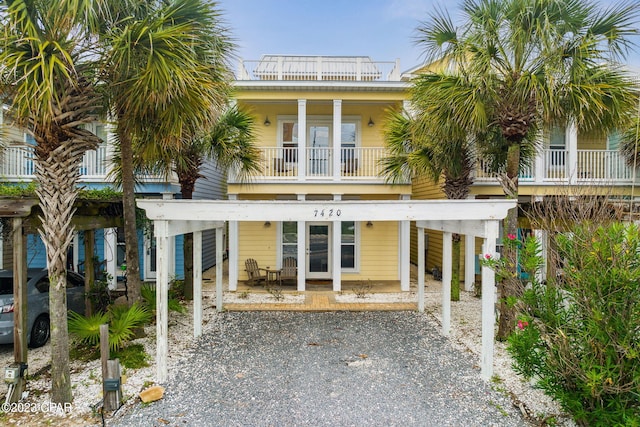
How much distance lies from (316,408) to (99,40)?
218 inches

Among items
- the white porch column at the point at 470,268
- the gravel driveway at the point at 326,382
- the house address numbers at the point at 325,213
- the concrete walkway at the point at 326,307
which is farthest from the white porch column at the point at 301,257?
A: the white porch column at the point at 470,268

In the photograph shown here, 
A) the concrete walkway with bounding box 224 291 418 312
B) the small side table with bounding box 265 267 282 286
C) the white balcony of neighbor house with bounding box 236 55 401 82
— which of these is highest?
the white balcony of neighbor house with bounding box 236 55 401 82

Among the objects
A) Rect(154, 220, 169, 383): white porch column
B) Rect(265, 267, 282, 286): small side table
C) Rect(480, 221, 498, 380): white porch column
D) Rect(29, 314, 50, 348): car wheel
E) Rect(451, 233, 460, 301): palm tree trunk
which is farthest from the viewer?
Rect(265, 267, 282, 286): small side table

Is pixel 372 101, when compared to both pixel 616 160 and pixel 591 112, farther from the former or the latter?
pixel 616 160

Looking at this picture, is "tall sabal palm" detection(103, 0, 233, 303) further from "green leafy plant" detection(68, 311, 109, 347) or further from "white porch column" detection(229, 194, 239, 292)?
"white porch column" detection(229, 194, 239, 292)

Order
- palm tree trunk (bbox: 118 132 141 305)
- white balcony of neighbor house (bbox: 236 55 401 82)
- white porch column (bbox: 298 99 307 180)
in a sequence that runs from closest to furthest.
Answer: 1. palm tree trunk (bbox: 118 132 141 305)
2. white porch column (bbox: 298 99 307 180)
3. white balcony of neighbor house (bbox: 236 55 401 82)

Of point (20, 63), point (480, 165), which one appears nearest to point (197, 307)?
point (20, 63)

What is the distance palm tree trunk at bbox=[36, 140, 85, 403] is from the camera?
13.2 ft

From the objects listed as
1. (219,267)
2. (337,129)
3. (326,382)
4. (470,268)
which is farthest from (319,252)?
(326,382)

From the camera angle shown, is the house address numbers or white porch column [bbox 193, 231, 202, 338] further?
white porch column [bbox 193, 231, 202, 338]

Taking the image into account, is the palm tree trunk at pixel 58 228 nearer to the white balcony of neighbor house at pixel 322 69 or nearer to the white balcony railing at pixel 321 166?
the white balcony railing at pixel 321 166

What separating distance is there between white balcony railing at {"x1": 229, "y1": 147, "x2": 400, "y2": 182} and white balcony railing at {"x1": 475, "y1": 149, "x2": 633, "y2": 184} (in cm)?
338

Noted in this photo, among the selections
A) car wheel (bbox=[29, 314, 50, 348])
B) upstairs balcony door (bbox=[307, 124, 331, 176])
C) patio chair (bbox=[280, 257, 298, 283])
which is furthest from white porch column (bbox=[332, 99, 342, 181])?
car wheel (bbox=[29, 314, 50, 348])

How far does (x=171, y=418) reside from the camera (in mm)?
3939
